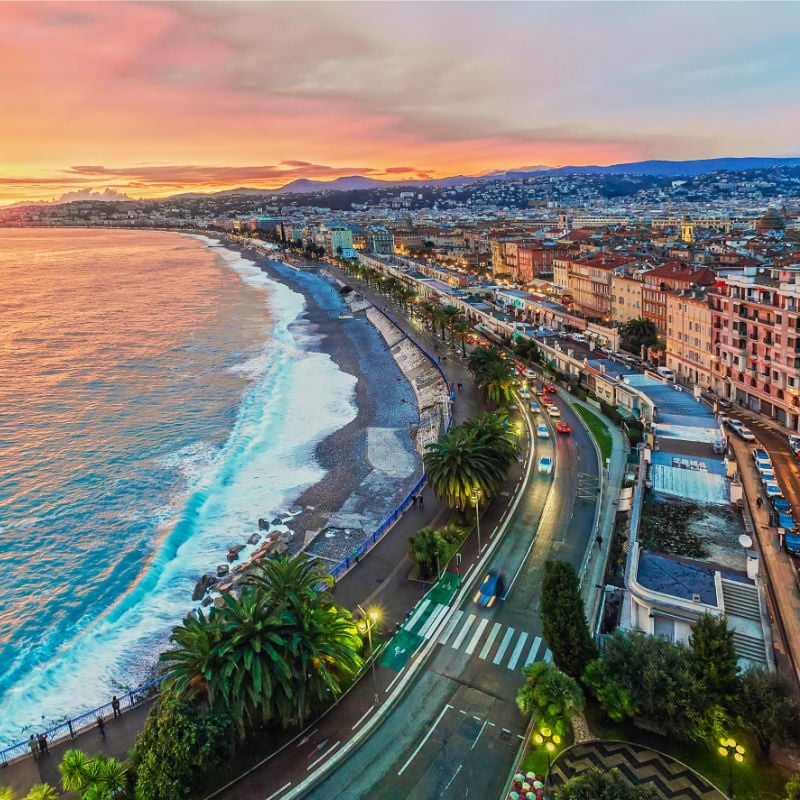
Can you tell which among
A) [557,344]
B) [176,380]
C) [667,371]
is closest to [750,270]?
[667,371]

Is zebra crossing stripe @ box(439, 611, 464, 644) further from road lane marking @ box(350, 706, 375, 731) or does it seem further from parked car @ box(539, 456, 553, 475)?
→ parked car @ box(539, 456, 553, 475)

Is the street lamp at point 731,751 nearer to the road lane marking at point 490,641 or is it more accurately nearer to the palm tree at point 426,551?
the road lane marking at point 490,641

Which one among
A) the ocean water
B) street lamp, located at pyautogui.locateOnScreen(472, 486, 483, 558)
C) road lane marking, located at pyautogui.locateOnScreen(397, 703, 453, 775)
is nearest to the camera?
A: road lane marking, located at pyautogui.locateOnScreen(397, 703, 453, 775)

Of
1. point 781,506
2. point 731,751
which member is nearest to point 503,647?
point 731,751

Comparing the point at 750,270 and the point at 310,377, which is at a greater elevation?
the point at 750,270

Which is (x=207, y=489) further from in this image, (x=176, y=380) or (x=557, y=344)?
(x=557, y=344)

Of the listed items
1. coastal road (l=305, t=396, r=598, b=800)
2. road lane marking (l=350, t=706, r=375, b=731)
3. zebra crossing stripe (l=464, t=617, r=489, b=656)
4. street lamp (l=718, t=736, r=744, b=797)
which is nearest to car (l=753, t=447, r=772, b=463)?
coastal road (l=305, t=396, r=598, b=800)
